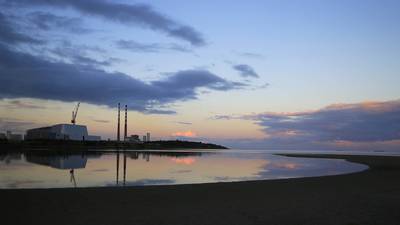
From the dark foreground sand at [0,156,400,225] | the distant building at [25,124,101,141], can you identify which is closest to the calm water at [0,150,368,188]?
the dark foreground sand at [0,156,400,225]

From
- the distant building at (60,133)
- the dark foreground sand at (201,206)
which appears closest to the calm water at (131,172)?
the dark foreground sand at (201,206)

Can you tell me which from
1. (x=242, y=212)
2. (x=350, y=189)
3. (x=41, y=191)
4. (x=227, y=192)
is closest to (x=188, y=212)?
(x=242, y=212)

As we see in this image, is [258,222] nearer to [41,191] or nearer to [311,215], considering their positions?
[311,215]

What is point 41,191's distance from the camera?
2033cm

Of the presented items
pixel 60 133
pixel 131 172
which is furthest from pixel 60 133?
pixel 131 172

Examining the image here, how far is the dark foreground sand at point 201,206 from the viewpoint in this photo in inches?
526

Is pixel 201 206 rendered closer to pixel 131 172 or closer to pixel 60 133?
pixel 131 172

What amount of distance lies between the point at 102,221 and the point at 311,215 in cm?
735

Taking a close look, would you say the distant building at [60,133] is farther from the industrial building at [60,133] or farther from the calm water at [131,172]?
the calm water at [131,172]

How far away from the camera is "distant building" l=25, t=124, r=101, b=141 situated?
176 m

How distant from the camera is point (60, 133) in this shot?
580 feet

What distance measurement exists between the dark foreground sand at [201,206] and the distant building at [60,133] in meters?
164

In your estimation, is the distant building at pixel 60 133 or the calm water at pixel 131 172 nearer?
the calm water at pixel 131 172

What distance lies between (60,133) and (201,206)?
565 feet
